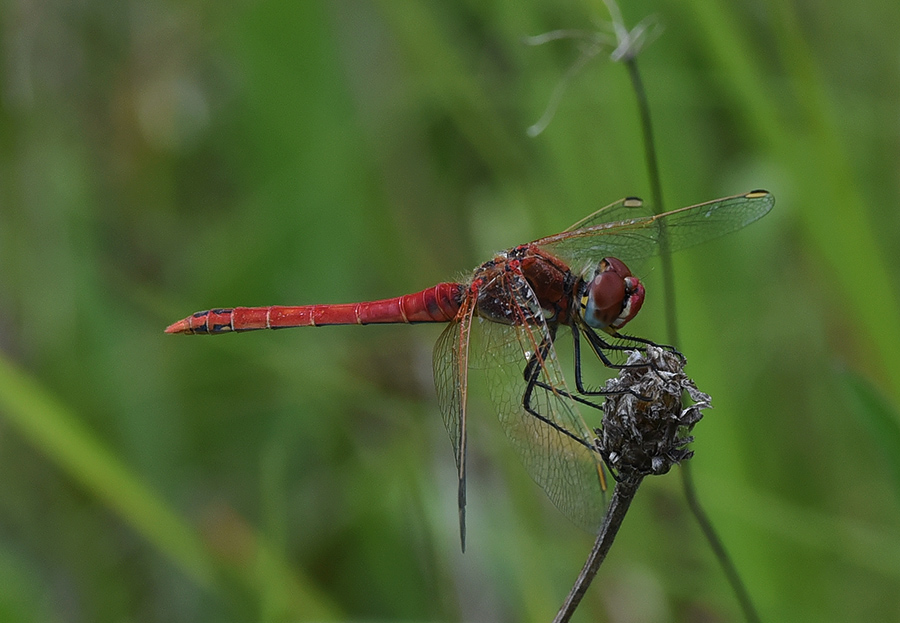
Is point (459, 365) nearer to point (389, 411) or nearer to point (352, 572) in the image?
point (389, 411)

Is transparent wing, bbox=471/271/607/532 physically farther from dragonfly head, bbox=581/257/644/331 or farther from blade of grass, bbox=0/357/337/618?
blade of grass, bbox=0/357/337/618

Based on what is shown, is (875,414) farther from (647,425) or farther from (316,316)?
(316,316)

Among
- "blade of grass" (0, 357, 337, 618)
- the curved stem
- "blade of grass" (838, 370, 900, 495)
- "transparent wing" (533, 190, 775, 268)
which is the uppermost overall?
"transparent wing" (533, 190, 775, 268)

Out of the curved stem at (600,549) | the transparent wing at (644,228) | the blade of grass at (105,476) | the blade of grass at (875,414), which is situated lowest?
the curved stem at (600,549)

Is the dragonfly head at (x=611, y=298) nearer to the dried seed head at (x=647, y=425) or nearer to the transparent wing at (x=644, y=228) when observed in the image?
the transparent wing at (x=644, y=228)

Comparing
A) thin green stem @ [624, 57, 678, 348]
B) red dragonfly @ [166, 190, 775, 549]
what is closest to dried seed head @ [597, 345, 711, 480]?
thin green stem @ [624, 57, 678, 348]

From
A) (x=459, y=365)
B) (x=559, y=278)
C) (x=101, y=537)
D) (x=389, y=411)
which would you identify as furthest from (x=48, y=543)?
(x=559, y=278)

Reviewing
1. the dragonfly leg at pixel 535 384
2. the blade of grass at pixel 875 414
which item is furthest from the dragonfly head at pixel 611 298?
the blade of grass at pixel 875 414

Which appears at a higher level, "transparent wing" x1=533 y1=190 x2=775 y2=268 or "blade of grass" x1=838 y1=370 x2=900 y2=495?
"transparent wing" x1=533 y1=190 x2=775 y2=268
